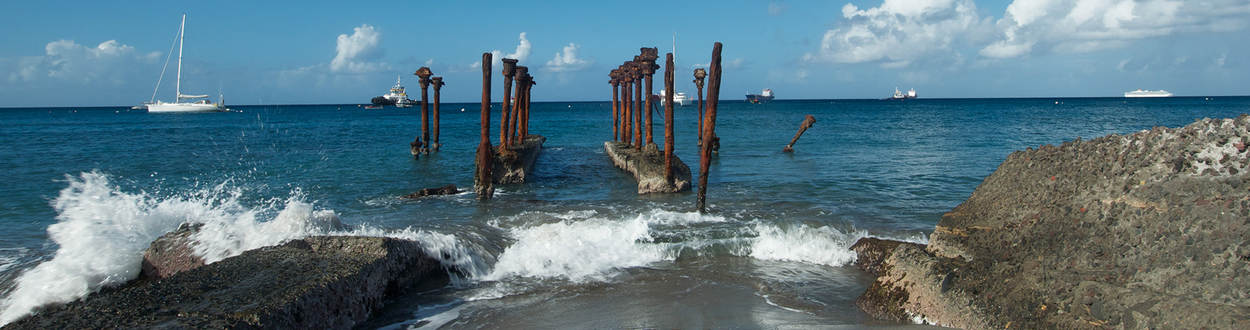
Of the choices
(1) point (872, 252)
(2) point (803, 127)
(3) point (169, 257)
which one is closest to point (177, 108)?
(2) point (803, 127)

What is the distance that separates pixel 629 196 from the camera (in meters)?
12.9

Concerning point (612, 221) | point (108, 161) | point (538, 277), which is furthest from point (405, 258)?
point (108, 161)

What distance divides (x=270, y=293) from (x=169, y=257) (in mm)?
3060

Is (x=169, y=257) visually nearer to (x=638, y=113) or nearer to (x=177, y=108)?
(x=638, y=113)

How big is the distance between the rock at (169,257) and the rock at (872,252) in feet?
22.1

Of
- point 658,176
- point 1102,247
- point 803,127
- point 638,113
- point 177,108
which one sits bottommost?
point 658,176

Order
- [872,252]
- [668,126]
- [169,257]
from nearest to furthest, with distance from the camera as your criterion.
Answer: [169,257] → [872,252] → [668,126]

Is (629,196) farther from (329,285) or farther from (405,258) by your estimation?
(329,285)

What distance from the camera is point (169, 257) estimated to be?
21.9ft

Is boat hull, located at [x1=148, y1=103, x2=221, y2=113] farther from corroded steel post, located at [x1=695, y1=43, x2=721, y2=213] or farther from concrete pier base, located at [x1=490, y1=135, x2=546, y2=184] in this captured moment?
corroded steel post, located at [x1=695, y1=43, x2=721, y2=213]

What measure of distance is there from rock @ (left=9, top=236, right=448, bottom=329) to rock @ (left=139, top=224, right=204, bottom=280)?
1.22 metres

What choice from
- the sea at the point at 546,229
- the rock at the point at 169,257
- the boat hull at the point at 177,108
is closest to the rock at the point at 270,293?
the sea at the point at 546,229

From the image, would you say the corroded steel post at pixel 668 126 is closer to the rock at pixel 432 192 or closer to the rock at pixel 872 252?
the rock at pixel 432 192

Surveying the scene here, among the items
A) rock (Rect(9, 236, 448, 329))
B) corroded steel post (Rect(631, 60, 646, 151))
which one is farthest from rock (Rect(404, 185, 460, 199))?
rock (Rect(9, 236, 448, 329))
